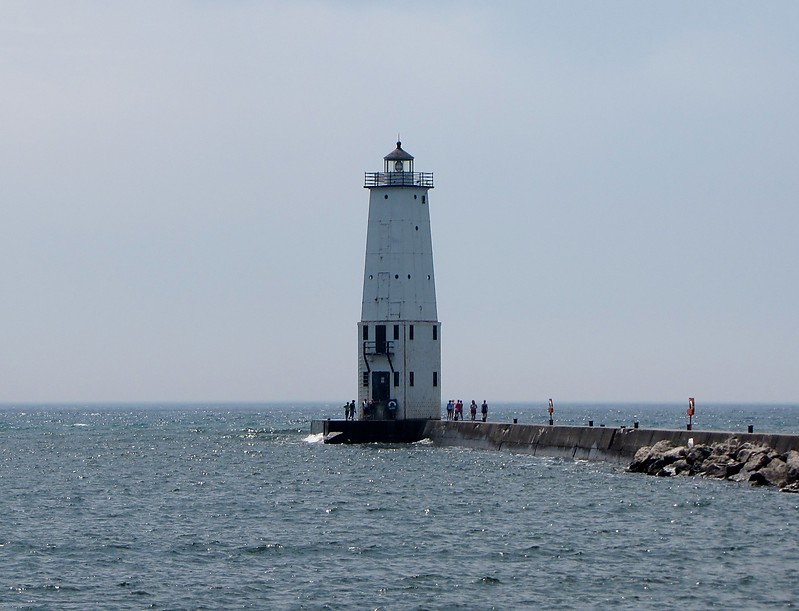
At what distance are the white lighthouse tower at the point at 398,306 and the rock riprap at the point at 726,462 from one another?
17.0m

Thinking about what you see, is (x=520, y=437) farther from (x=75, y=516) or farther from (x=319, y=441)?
(x=75, y=516)

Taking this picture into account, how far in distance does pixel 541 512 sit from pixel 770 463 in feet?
27.8

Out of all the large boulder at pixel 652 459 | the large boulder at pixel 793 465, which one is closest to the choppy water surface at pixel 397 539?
the large boulder at pixel 652 459

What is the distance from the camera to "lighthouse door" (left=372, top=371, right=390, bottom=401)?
62.8 meters

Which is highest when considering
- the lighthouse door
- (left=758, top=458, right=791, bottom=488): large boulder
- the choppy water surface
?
the lighthouse door

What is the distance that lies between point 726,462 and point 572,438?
10757 millimetres

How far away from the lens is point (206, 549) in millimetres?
30875

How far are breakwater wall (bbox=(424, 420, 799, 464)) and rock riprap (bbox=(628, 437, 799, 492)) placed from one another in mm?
386

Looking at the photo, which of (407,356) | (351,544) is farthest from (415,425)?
(351,544)

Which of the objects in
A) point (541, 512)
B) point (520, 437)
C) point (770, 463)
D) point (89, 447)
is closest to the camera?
point (541, 512)

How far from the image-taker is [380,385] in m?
62.9

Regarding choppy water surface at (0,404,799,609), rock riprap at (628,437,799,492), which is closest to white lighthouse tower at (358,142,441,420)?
choppy water surface at (0,404,799,609)

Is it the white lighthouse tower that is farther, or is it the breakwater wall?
the white lighthouse tower

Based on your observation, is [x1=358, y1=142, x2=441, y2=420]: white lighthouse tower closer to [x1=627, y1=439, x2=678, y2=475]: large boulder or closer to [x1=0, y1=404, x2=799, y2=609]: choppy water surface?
[x1=0, y1=404, x2=799, y2=609]: choppy water surface
